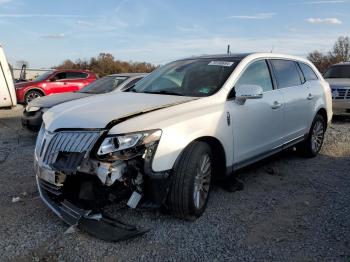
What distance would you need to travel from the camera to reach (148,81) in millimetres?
5402

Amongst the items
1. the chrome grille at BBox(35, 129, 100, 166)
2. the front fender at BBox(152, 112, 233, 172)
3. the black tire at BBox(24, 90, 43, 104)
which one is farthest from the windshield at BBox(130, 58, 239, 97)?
the black tire at BBox(24, 90, 43, 104)

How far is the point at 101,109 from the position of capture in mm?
3973

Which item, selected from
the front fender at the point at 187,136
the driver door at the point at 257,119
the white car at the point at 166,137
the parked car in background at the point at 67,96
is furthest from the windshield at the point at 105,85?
the front fender at the point at 187,136

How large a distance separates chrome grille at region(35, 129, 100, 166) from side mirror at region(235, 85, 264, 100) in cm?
170

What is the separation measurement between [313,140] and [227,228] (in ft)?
11.1

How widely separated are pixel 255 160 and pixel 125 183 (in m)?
1.97

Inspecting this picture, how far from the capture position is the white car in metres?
3.51

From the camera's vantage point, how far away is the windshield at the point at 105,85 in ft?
29.6

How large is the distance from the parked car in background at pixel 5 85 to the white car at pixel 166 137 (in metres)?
9.56

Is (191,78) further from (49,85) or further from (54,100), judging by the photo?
(49,85)

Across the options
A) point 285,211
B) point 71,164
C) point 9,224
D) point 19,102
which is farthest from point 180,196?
point 19,102

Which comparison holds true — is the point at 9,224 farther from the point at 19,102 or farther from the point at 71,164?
the point at 19,102

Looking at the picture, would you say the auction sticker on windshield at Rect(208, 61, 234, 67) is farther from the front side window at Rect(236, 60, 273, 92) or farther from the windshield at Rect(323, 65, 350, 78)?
the windshield at Rect(323, 65, 350, 78)

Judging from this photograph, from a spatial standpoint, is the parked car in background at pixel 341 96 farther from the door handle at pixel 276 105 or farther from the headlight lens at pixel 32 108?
the headlight lens at pixel 32 108
